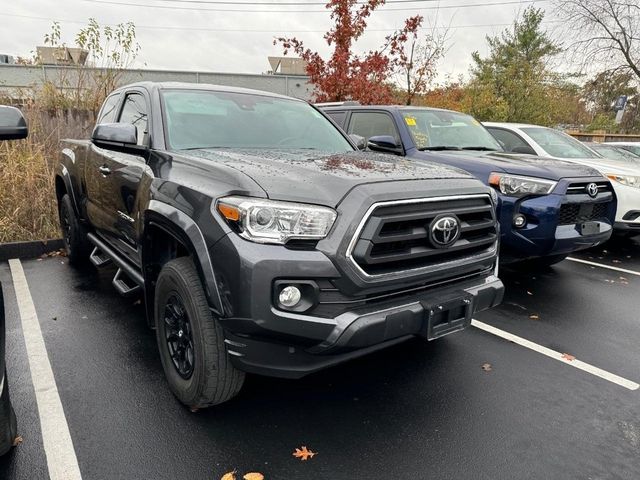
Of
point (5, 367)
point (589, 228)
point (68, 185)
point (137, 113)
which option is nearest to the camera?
point (5, 367)

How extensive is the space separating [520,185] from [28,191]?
6383mm

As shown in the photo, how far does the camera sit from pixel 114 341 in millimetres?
3623

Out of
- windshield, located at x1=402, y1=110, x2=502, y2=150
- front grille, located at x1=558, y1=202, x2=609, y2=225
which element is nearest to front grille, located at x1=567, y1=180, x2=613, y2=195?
front grille, located at x1=558, y1=202, x2=609, y2=225

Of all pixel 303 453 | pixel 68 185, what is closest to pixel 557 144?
pixel 303 453

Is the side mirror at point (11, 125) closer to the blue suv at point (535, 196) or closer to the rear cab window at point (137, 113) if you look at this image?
the rear cab window at point (137, 113)

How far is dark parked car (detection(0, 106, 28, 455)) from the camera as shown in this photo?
2035mm

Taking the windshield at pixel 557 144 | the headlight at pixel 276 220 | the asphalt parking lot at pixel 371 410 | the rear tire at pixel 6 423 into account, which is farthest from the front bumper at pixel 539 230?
the rear tire at pixel 6 423

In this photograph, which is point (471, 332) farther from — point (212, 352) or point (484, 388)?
point (212, 352)

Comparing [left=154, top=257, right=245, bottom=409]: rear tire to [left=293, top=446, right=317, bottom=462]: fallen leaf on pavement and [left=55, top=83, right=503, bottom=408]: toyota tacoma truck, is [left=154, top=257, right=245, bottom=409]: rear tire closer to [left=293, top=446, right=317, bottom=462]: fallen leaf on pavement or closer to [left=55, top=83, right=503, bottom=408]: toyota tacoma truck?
[left=55, top=83, right=503, bottom=408]: toyota tacoma truck

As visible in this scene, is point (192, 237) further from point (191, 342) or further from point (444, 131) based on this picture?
point (444, 131)

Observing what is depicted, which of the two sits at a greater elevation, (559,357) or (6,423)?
(6,423)

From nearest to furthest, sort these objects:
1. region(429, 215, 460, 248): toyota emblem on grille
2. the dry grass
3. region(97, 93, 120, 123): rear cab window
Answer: region(429, 215, 460, 248): toyota emblem on grille → region(97, 93, 120, 123): rear cab window → the dry grass

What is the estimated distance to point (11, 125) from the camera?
7.45 feet

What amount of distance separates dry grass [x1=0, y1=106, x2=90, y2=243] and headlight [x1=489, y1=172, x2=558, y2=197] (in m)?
5.73
